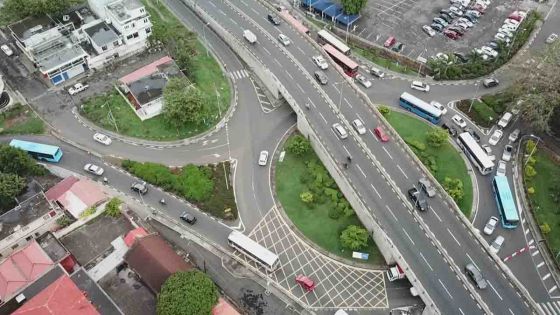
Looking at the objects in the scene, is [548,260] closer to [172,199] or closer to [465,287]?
[465,287]

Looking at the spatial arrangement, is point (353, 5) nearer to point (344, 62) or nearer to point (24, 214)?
point (344, 62)

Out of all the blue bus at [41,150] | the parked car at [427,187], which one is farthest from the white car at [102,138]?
the parked car at [427,187]

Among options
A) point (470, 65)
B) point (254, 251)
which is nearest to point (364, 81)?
point (470, 65)

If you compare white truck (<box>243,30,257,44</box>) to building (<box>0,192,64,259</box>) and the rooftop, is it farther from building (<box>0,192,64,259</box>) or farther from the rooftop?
the rooftop

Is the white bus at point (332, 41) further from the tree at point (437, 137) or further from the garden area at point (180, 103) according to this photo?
the tree at point (437, 137)

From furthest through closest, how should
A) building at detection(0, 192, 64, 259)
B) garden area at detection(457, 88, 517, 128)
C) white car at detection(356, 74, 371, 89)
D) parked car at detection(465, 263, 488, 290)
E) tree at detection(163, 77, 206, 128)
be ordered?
white car at detection(356, 74, 371, 89), garden area at detection(457, 88, 517, 128), tree at detection(163, 77, 206, 128), building at detection(0, 192, 64, 259), parked car at detection(465, 263, 488, 290)

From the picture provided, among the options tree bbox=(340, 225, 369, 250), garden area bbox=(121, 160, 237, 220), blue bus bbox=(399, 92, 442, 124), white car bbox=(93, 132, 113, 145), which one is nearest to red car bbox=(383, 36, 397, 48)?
blue bus bbox=(399, 92, 442, 124)

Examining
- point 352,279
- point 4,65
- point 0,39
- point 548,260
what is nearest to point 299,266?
point 352,279

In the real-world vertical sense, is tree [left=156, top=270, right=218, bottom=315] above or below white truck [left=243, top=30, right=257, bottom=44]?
below
